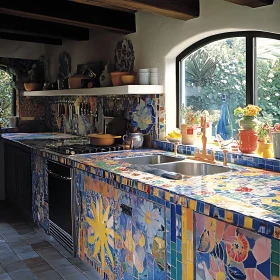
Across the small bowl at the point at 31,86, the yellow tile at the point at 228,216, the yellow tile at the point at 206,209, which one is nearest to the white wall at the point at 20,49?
the small bowl at the point at 31,86

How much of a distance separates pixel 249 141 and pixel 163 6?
118 cm

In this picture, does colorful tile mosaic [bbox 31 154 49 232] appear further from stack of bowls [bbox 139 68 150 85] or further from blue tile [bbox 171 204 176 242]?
blue tile [bbox 171 204 176 242]

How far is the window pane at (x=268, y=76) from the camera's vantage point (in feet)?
9.15

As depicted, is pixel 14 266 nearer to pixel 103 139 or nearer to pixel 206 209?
pixel 103 139

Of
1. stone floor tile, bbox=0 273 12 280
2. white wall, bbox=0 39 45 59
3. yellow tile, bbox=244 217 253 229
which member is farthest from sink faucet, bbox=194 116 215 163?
white wall, bbox=0 39 45 59

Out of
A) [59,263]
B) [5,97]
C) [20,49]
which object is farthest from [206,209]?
[5,97]

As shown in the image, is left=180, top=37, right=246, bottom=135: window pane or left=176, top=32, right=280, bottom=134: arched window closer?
left=176, top=32, right=280, bottom=134: arched window

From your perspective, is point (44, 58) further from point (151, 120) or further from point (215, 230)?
point (215, 230)

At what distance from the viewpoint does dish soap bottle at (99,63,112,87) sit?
403 cm

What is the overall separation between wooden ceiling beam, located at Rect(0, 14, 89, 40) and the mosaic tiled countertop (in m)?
2.16

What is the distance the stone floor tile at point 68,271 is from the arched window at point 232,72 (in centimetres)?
160

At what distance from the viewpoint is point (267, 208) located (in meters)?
1.69

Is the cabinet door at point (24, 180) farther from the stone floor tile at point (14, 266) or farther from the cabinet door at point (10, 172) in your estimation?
the stone floor tile at point (14, 266)

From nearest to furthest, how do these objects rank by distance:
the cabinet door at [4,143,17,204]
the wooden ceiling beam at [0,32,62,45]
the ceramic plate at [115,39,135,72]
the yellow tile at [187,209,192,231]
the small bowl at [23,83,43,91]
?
the yellow tile at [187,209,192,231], the ceramic plate at [115,39,135,72], the cabinet door at [4,143,17,204], the wooden ceiling beam at [0,32,62,45], the small bowl at [23,83,43,91]
